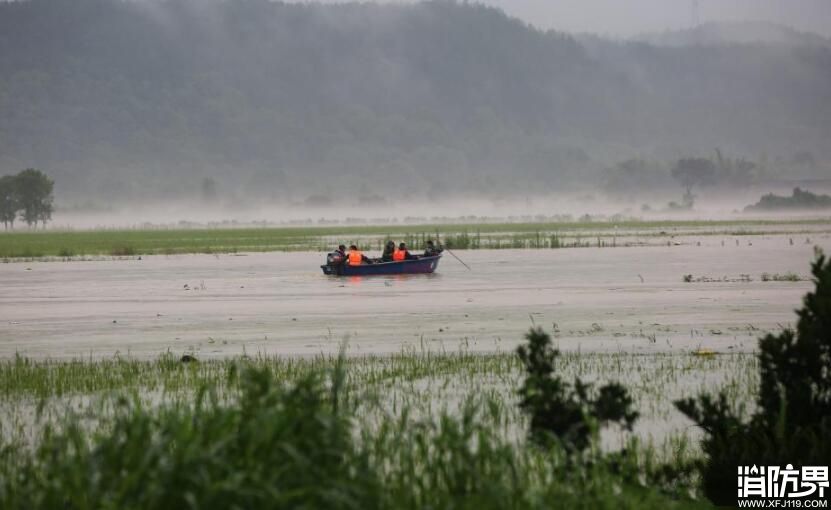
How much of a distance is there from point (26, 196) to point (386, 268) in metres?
132

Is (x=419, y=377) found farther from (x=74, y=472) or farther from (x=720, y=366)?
(x=74, y=472)

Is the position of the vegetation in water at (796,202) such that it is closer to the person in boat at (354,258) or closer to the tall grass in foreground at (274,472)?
the person in boat at (354,258)

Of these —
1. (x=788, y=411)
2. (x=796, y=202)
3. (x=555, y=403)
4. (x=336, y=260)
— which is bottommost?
(x=788, y=411)

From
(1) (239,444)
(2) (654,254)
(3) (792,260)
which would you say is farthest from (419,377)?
(2) (654,254)

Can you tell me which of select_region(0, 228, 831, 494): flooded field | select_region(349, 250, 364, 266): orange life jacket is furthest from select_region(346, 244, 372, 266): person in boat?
select_region(0, 228, 831, 494): flooded field

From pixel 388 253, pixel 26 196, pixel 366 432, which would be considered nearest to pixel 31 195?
pixel 26 196

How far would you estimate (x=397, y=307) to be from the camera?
2906 cm

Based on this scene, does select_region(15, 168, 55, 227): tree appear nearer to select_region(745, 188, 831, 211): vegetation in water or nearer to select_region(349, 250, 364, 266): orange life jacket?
select_region(745, 188, 831, 211): vegetation in water

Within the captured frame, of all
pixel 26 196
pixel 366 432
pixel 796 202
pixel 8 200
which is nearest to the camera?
pixel 366 432

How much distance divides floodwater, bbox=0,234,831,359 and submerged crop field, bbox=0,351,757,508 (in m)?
2.97

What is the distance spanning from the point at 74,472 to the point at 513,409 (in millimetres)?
6434

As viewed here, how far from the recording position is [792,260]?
4681 cm

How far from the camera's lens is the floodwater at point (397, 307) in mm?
21312

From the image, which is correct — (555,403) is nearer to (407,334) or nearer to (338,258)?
(407,334)
